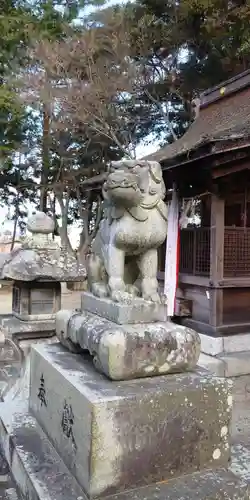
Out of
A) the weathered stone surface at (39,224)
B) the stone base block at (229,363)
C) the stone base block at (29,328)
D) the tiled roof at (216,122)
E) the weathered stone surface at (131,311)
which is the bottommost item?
the stone base block at (229,363)

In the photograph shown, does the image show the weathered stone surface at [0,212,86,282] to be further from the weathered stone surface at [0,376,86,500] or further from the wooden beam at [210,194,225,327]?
the wooden beam at [210,194,225,327]

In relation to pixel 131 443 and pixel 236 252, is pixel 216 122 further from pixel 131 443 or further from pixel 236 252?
pixel 131 443

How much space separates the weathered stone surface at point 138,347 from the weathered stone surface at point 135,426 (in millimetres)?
54

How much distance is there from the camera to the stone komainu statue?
6.25 feet

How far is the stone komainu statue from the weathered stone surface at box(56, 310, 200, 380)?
0.19 m

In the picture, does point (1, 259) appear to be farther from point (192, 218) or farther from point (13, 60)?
point (13, 60)

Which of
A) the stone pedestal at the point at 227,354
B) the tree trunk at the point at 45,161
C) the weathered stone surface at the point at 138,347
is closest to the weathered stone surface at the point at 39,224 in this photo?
the weathered stone surface at the point at 138,347

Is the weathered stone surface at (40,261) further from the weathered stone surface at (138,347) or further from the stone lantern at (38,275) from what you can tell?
the weathered stone surface at (138,347)

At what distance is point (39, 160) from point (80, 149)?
6.41ft

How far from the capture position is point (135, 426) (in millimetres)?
1557

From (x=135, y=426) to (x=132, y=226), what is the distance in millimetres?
922

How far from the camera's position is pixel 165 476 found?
1618 millimetres

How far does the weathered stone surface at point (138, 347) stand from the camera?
166 cm

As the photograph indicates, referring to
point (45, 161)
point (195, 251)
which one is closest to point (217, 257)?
point (195, 251)
